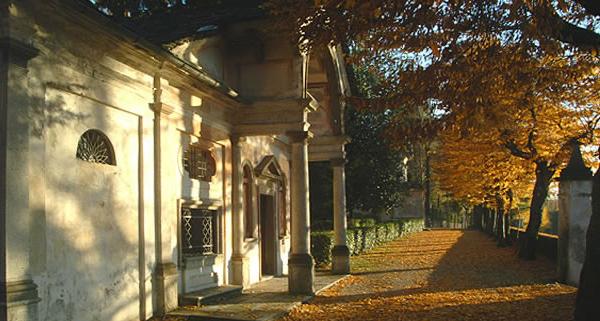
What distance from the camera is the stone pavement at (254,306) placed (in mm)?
10117

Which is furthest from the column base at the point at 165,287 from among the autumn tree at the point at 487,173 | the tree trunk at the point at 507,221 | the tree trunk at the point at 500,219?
the tree trunk at the point at 500,219

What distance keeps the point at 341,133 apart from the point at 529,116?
19.7 feet

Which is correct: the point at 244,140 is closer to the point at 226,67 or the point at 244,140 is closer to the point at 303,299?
the point at 226,67

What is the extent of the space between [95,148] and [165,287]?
9.17ft

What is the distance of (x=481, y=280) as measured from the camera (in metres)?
15.9

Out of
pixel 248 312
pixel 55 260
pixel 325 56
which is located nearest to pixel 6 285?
pixel 55 260

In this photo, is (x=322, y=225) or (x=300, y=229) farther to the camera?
(x=322, y=225)

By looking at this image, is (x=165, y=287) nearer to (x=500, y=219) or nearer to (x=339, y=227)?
(x=339, y=227)

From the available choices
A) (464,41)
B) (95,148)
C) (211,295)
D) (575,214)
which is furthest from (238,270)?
(575,214)

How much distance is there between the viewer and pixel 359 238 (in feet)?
89.2

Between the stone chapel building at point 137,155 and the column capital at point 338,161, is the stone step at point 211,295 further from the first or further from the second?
the column capital at point 338,161

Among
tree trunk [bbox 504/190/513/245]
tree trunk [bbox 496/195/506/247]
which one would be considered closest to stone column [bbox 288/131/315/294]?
tree trunk [bbox 504/190/513/245]

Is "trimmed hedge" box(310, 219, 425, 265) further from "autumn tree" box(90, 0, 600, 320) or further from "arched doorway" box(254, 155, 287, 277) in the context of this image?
"autumn tree" box(90, 0, 600, 320)

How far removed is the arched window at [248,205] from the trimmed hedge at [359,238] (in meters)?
5.48
